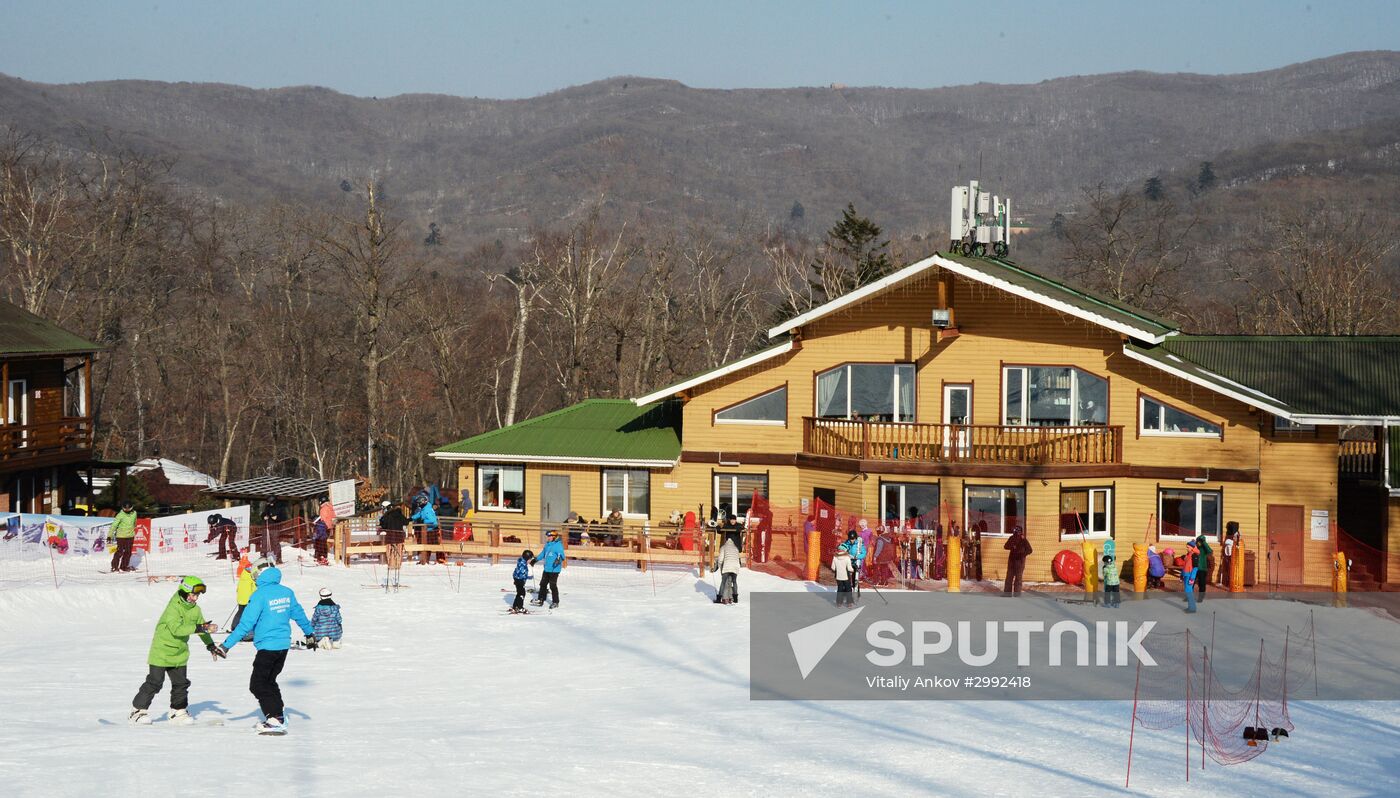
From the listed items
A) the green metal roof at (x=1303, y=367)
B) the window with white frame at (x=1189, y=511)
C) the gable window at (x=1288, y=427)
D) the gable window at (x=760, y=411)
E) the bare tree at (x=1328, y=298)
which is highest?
the bare tree at (x=1328, y=298)

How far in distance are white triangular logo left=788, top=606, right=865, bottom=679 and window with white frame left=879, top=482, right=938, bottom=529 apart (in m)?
6.22

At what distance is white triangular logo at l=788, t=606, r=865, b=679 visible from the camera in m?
21.0

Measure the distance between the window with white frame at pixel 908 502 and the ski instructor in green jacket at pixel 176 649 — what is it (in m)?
17.2

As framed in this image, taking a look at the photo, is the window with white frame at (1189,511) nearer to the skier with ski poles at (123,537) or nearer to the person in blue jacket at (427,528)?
the person in blue jacket at (427,528)

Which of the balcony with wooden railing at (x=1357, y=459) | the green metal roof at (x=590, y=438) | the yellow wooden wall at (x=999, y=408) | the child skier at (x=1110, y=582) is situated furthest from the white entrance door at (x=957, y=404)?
the balcony with wooden railing at (x=1357, y=459)

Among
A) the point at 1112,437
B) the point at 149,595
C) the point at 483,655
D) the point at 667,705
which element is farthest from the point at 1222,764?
the point at 149,595

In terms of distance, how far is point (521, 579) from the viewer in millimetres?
24703

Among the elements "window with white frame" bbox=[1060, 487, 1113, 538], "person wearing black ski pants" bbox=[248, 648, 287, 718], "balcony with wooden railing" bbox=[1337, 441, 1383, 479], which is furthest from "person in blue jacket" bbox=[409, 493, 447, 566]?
"balcony with wooden railing" bbox=[1337, 441, 1383, 479]

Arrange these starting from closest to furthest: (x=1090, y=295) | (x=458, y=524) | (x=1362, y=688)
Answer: (x=1362, y=688) < (x=458, y=524) < (x=1090, y=295)

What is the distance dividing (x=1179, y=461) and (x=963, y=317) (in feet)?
18.2

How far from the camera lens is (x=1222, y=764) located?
1518 cm

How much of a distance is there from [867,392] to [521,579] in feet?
35.1

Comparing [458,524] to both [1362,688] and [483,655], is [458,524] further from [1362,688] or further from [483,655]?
[1362,688]

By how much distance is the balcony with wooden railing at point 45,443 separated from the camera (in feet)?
116
